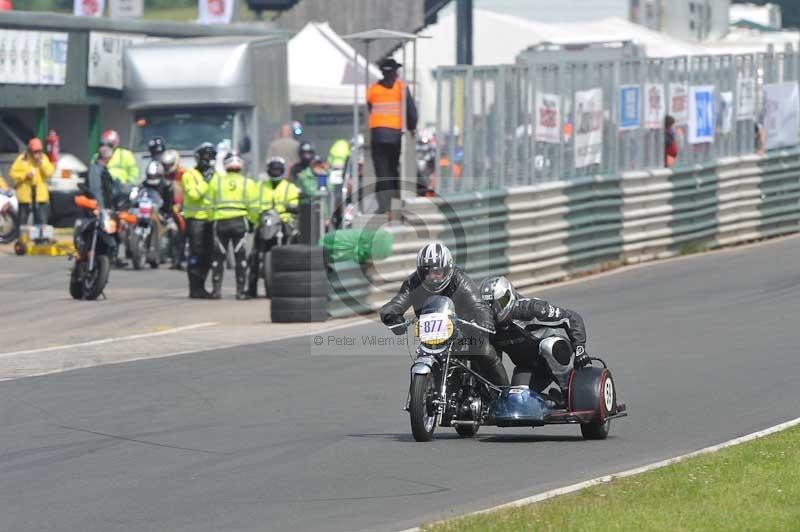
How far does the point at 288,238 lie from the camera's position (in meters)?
19.6

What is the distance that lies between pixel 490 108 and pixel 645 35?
2767cm

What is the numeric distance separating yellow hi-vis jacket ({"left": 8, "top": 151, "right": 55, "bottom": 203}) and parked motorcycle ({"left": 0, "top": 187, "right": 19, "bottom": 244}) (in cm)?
15

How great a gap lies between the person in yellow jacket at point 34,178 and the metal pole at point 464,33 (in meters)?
20.0

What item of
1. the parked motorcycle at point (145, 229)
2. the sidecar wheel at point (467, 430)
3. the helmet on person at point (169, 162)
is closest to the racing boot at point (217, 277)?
the parked motorcycle at point (145, 229)

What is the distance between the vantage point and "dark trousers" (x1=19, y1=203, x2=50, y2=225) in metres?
26.6

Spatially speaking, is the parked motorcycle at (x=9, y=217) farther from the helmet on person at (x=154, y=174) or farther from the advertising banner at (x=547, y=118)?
the advertising banner at (x=547, y=118)

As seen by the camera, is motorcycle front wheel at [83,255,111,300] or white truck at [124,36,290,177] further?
white truck at [124,36,290,177]

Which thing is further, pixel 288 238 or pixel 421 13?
pixel 421 13

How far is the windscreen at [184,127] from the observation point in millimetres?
28438

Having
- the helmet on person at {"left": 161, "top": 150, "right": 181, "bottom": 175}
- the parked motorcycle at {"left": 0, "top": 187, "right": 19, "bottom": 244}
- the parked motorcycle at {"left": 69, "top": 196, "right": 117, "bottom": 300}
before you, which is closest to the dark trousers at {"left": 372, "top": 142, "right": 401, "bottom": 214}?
the parked motorcycle at {"left": 69, "top": 196, "right": 117, "bottom": 300}

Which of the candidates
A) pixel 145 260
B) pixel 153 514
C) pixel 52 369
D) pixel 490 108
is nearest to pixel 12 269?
pixel 145 260

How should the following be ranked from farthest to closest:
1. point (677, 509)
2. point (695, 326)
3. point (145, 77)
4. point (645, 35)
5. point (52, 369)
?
1. point (645, 35)
2. point (145, 77)
3. point (695, 326)
4. point (52, 369)
5. point (677, 509)

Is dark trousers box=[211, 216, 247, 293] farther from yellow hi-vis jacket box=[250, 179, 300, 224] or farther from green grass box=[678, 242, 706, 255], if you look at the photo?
green grass box=[678, 242, 706, 255]

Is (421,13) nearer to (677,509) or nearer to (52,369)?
(52,369)
